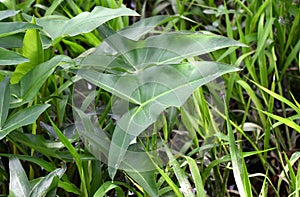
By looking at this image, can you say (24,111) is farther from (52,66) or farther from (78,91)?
(78,91)

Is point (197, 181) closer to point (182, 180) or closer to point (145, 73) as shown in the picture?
point (182, 180)

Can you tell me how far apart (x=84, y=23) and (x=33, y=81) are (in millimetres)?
138

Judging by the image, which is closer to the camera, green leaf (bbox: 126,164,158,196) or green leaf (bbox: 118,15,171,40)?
green leaf (bbox: 126,164,158,196)

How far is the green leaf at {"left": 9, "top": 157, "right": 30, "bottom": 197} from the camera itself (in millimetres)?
925

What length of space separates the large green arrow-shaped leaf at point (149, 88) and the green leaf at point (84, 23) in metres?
0.08

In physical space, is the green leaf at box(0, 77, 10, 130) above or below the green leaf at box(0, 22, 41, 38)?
below

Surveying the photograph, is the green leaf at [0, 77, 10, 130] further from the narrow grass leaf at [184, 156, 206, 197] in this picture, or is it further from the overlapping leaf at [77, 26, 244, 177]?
the narrow grass leaf at [184, 156, 206, 197]

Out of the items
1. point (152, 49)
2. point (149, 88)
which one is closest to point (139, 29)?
point (152, 49)

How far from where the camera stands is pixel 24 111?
968mm

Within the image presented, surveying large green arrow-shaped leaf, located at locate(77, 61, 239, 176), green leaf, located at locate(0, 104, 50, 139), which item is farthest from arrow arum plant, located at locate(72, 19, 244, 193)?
green leaf, located at locate(0, 104, 50, 139)

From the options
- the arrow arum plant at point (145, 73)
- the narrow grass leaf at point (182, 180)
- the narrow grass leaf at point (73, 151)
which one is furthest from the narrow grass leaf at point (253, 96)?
the narrow grass leaf at point (73, 151)

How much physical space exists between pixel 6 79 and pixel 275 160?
611 millimetres

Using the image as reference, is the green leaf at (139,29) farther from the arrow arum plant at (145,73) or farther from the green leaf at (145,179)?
the green leaf at (145,179)

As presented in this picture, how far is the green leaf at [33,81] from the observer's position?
39.7 inches
